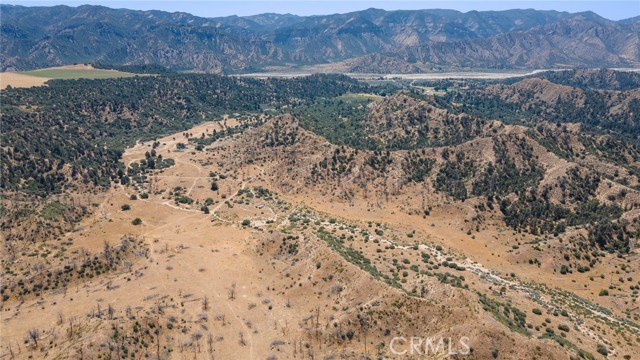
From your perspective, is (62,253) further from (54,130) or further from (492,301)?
(54,130)

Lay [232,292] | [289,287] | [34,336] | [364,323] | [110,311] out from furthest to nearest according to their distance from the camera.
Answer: [289,287]
[232,292]
[110,311]
[364,323]
[34,336]

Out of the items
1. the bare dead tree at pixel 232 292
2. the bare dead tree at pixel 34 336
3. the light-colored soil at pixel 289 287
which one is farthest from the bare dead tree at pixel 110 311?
the bare dead tree at pixel 232 292

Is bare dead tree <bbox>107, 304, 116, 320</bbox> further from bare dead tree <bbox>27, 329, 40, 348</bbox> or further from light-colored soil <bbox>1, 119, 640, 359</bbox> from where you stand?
bare dead tree <bbox>27, 329, 40, 348</bbox>

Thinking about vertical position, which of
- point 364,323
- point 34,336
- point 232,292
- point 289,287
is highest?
point 364,323

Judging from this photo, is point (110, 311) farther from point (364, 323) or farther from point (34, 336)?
point (364, 323)

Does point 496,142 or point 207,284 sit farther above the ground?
point 496,142

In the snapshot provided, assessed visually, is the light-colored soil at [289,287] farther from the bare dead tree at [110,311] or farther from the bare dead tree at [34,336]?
the bare dead tree at [110,311]

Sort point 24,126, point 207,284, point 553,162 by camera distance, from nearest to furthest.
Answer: point 207,284
point 553,162
point 24,126

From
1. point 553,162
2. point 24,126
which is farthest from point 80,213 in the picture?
point 553,162

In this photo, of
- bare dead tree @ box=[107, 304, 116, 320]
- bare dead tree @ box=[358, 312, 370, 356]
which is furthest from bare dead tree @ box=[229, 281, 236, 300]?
bare dead tree @ box=[358, 312, 370, 356]

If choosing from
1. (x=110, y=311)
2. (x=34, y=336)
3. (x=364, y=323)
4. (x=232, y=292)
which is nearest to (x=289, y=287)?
(x=232, y=292)

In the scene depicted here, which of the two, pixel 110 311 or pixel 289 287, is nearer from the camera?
pixel 110 311
